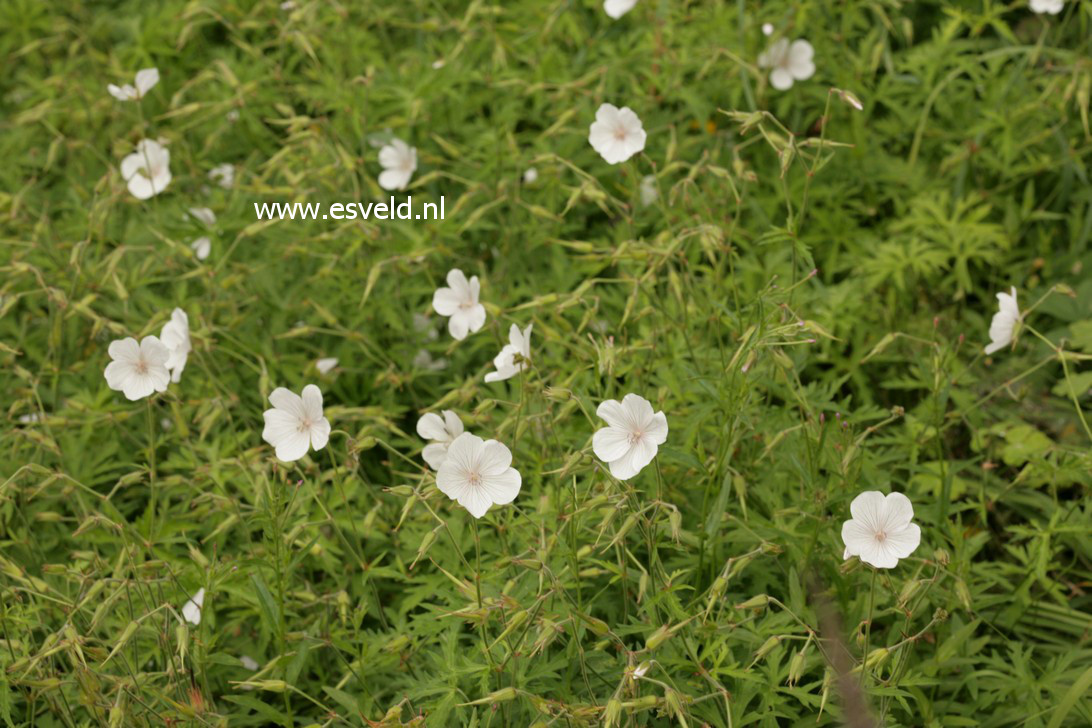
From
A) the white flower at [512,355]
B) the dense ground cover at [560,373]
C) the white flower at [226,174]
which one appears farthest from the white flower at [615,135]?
the white flower at [226,174]

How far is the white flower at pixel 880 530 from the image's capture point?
2088 millimetres

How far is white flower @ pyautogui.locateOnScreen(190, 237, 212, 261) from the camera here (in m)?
3.50

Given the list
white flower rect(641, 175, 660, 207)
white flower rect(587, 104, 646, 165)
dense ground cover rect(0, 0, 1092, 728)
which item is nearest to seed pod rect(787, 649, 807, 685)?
dense ground cover rect(0, 0, 1092, 728)

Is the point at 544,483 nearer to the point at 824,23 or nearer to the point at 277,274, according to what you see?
the point at 277,274

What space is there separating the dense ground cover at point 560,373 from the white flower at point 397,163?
0.23 feet

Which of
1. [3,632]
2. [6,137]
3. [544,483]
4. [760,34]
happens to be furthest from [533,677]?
[6,137]

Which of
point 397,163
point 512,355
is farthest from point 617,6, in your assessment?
point 512,355

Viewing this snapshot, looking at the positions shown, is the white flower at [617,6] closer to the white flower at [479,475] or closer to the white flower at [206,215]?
the white flower at [206,215]

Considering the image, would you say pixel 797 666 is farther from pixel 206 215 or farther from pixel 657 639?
pixel 206 215

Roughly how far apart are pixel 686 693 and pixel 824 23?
9.09ft

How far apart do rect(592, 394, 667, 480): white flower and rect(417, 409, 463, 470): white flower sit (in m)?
0.43

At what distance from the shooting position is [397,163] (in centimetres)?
371

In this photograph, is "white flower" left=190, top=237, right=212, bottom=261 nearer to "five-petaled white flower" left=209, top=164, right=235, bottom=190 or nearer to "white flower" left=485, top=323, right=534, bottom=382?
"five-petaled white flower" left=209, top=164, right=235, bottom=190

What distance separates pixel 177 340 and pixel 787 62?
229 cm
